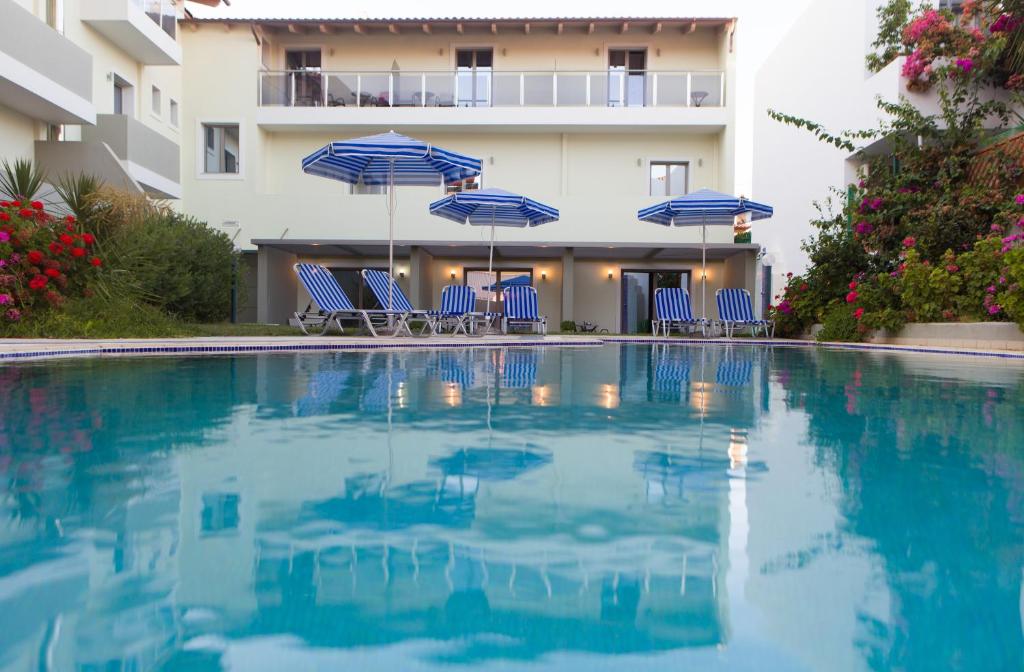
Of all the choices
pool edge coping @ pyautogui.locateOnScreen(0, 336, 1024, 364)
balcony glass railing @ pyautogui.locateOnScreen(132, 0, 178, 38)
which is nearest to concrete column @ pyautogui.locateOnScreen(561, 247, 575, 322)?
pool edge coping @ pyautogui.locateOnScreen(0, 336, 1024, 364)

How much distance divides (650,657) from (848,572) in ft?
2.10

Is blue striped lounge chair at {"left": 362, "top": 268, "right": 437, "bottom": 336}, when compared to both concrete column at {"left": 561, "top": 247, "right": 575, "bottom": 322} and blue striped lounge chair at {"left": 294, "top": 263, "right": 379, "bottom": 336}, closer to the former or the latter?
blue striped lounge chair at {"left": 294, "top": 263, "right": 379, "bottom": 336}

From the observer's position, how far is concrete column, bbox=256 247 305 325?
684 inches

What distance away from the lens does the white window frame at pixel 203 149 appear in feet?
61.3

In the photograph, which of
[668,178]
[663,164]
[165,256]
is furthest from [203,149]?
[668,178]

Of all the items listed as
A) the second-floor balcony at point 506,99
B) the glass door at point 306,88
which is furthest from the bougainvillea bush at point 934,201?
the glass door at point 306,88

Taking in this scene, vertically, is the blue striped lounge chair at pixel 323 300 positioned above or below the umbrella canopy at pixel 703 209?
below

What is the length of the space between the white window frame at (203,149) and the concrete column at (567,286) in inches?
321

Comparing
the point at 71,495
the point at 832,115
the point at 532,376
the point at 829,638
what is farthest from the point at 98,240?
the point at 832,115

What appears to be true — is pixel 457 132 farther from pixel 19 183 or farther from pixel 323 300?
pixel 19 183

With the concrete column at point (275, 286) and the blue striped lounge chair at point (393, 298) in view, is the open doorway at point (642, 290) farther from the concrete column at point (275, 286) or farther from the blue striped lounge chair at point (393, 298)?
the concrete column at point (275, 286)

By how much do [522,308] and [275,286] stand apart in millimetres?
6529

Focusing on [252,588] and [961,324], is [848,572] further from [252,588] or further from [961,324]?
[961,324]

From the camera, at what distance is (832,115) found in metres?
16.4
